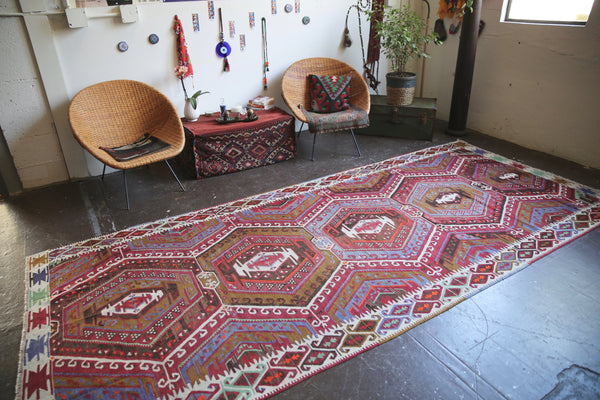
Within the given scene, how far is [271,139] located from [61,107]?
1.71 meters

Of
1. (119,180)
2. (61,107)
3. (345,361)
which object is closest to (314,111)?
(119,180)

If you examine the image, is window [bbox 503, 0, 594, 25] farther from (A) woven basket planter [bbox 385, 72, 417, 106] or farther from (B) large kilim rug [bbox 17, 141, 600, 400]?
(B) large kilim rug [bbox 17, 141, 600, 400]

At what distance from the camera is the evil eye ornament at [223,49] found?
370 cm

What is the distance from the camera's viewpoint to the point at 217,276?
89.5 inches

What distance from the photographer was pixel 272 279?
7.38ft

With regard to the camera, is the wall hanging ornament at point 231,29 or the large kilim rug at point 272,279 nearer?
the large kilim rug at point 272,279

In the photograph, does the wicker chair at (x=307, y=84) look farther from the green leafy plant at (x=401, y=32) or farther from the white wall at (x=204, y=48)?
the green leafy plant at (x=401, y=32)

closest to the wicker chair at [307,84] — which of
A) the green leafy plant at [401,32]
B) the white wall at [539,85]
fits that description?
the green leafy plant at [401,32]

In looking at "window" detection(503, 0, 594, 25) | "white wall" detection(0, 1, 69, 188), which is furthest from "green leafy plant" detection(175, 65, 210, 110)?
"window" detection(503, 0, 594, 25)

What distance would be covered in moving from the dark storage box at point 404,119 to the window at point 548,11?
42.6 inches

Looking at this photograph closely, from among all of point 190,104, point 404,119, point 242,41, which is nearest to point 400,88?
point 404,119

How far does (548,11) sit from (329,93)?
211 cm

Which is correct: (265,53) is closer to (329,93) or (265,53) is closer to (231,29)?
(231,29)

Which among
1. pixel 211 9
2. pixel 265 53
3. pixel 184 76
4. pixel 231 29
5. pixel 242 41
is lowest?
pixel 184 76
